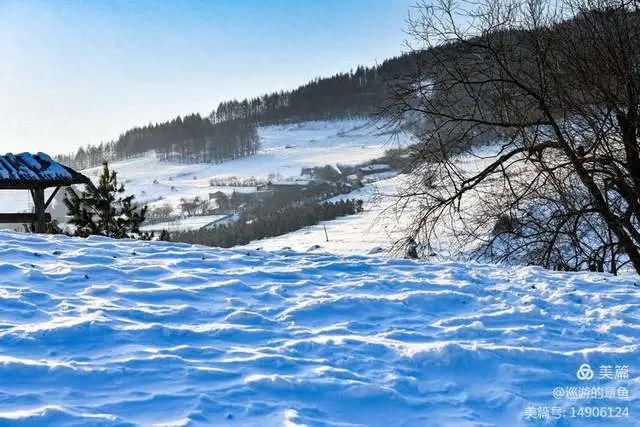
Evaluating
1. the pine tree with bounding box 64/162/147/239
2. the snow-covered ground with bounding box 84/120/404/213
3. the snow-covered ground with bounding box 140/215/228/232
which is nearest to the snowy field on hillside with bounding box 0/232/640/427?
the pine tree with bounding box 64/162/147/239

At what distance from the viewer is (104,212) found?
2256 centimetres

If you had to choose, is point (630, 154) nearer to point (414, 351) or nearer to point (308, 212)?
point (414, 351)

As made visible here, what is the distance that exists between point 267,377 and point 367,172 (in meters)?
93.1

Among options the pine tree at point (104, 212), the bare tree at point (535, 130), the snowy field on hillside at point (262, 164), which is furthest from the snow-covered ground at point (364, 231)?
the snowy field on hillside at point (262, 164)

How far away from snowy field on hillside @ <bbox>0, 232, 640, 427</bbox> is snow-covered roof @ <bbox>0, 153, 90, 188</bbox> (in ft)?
17.6

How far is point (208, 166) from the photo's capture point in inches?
5689

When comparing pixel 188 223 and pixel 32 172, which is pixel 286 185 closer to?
pixel 188 223

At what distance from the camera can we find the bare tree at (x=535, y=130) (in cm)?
856

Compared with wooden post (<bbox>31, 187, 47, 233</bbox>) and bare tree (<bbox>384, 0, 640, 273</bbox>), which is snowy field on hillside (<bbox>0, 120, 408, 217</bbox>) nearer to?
wooden post (<bbox>31, 187, 47, 233</bbox>)

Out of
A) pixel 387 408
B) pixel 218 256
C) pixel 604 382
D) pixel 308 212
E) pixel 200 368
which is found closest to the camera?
pixel 387 408

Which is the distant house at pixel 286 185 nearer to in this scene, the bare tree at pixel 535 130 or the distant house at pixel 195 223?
the distant house at pixel 195 223

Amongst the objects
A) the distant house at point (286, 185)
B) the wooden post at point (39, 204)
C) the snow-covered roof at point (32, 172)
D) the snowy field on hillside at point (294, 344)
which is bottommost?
the distant house at point (286, 185)

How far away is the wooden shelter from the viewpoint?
37.3 feet

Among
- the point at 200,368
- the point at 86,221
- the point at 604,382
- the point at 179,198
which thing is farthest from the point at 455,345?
the point at 179,198
